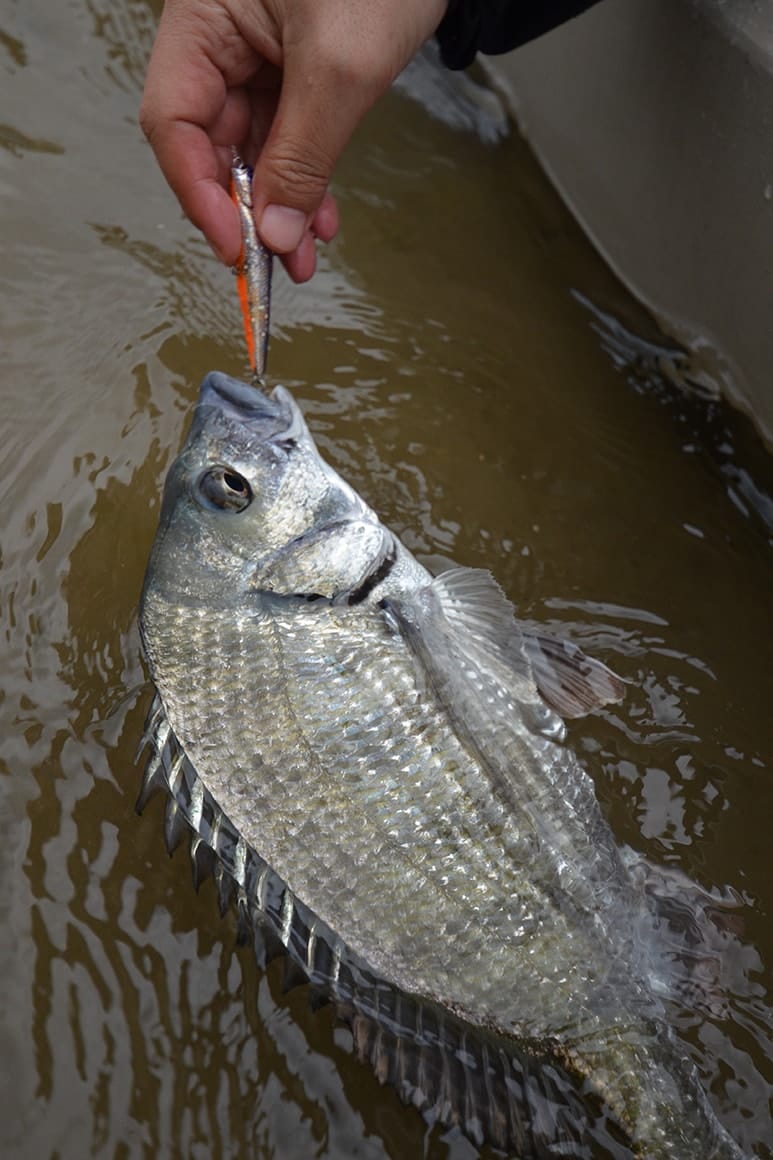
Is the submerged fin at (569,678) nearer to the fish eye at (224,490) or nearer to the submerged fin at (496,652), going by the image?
the submerged fin at (496,652)

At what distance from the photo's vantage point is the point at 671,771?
8.54ft

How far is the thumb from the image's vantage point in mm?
2367

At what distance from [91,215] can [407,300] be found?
3.62ft

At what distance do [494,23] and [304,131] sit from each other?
1.26m

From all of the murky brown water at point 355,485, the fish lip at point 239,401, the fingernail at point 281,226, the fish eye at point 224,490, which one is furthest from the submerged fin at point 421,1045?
the fingernail at point 281,226

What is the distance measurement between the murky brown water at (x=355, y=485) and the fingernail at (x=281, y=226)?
767 mm

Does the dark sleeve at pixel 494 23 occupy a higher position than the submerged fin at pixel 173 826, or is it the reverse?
the dark sleeve at pixel 494 23

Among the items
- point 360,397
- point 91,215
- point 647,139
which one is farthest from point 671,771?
point 91,215

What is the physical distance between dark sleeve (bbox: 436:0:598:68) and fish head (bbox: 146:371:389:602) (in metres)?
1.62

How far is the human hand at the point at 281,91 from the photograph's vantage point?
238cm

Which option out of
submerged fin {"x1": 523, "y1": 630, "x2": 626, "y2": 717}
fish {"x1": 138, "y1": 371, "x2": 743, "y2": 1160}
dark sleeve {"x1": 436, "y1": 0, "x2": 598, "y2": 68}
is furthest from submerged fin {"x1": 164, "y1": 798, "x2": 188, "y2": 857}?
dark sleeve {"x1": 436, "y1": 0, "x2": 598, "y2": 68}

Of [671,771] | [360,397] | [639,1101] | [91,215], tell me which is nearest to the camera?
[639,1101]

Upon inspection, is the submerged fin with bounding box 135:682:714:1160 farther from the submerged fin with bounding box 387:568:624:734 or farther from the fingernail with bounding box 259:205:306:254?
the fingernail with bounding box 259:205:306:254

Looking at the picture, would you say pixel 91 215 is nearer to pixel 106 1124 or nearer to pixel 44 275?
pixel 44 275
